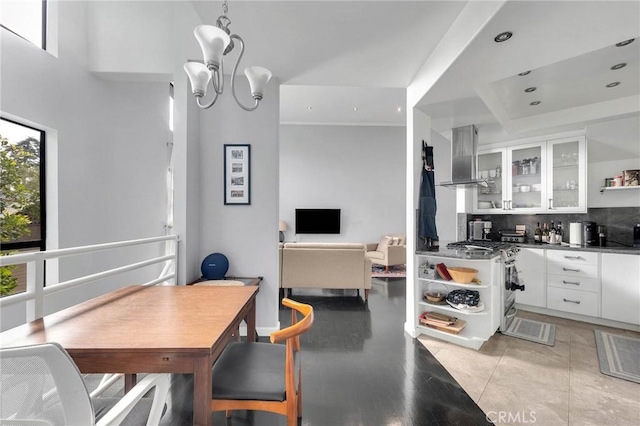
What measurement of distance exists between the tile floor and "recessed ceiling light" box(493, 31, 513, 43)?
7.92ft

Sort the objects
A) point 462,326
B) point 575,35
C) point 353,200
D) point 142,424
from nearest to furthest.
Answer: point 142,424, point 575,35, point 462,326, point 353,200

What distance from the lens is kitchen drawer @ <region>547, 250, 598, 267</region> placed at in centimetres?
319

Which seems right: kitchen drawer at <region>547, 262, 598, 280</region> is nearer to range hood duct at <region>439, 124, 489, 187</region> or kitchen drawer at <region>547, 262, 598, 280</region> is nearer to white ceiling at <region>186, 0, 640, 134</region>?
range hood duct at <region>439, 124, 489, 187</region>

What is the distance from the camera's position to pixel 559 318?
3391mm

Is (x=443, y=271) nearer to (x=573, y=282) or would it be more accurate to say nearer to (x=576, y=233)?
(x=573, y=282)

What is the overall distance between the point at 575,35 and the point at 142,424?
3.05m

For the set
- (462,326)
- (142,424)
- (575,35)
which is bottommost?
(462,326)

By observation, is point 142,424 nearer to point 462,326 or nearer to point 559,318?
point 462,326

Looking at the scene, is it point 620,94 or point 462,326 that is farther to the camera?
point 620,94

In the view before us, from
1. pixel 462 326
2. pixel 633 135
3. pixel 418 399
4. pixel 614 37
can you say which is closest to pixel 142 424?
pixel 418 399

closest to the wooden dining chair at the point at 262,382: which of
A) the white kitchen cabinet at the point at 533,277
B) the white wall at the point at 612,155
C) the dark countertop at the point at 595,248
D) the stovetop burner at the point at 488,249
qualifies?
the stovetop burner at the point at 488,249

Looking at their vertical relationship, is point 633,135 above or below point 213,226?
above

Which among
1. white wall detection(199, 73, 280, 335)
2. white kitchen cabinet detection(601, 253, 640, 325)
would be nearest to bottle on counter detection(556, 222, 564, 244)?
white kitchen cabinet detection(601, 253, 640, 325)

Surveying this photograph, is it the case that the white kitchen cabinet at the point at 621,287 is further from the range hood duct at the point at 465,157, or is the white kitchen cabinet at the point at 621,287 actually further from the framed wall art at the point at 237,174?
the framed wall art at the point at 237,174
